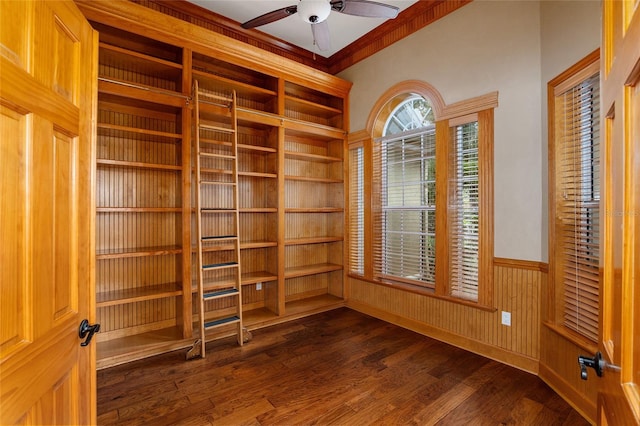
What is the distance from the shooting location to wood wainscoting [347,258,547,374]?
2.54 m

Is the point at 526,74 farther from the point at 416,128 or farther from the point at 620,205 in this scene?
the point at 620,205

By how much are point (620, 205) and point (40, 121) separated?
160 centimetres

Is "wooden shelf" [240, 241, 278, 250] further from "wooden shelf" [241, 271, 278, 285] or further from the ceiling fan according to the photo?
the ceiling fan

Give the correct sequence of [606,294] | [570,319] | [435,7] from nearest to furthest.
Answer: [606,294] → [570,319] → [435,7]

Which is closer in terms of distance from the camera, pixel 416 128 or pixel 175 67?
pixel 175 67

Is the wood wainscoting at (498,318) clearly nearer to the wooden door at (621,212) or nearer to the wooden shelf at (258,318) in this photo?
the wooden shelf at (258,318)

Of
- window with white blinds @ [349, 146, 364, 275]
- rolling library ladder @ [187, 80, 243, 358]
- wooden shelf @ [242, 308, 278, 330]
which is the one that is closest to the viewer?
rolling library ladder @ [187, 80, 243, 358]

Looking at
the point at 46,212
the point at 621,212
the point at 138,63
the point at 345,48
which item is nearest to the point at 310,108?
the point at 345,48

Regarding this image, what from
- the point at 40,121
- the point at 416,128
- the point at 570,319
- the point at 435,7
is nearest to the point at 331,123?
the point at 416,128

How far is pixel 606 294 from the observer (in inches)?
34.5

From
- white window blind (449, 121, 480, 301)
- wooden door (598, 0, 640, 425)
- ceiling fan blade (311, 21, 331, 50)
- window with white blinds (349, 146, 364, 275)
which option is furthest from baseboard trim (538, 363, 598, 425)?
ceiling fan blade (311, 21, 331, 50)

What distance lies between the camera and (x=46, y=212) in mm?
950

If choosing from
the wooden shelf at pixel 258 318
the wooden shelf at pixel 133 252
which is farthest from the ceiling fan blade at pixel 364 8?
the wooden shelf at pixel 258 318

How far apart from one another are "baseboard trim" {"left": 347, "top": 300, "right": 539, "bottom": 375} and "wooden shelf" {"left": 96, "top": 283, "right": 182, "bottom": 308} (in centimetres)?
236
